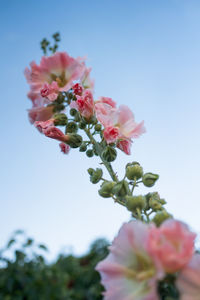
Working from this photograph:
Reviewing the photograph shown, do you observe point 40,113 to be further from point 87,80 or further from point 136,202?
point 136,202

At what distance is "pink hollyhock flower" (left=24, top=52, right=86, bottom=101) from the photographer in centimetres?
193

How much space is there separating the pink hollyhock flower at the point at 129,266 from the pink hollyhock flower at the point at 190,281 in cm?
9

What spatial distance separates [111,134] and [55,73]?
27.1 inches

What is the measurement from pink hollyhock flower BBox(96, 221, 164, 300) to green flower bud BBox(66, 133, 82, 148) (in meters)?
0.94

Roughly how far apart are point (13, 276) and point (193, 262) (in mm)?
4747

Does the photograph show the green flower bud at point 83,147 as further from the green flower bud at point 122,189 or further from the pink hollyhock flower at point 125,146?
the green flower bud at point 122,189

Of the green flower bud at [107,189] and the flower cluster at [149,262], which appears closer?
the flower cluster at [149,262]

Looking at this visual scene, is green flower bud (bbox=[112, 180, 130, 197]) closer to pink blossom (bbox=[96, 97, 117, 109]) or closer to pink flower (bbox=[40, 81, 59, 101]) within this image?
pink blossom (bbox=[96, 97, 117, 109])

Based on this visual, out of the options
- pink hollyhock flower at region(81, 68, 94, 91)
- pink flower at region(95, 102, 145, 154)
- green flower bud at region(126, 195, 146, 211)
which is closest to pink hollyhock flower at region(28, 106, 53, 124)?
pink hollyhock flower at region(81, 68, 94, 91)

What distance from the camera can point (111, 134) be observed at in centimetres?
158

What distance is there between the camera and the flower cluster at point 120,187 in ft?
A: 2.67

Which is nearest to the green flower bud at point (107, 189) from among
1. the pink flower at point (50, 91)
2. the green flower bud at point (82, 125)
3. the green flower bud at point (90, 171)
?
the green flower bud at point (90, 171)

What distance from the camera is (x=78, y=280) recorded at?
8.16m

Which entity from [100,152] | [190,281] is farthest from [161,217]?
[100,152]
